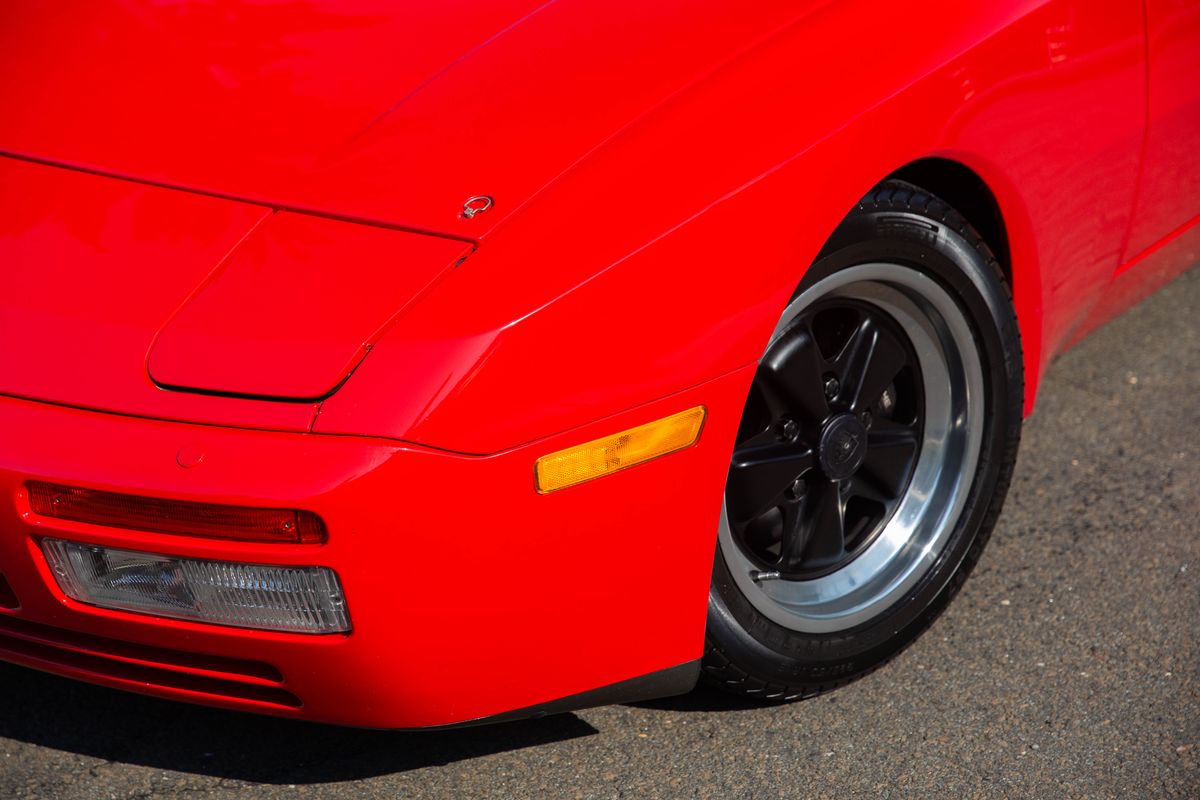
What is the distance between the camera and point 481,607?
1.96 meters

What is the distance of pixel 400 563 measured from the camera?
1.88 metres

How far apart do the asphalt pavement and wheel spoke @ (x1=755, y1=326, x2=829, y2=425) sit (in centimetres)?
55

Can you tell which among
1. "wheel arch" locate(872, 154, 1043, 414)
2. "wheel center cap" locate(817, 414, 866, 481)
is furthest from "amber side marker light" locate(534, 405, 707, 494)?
"wheel arch" locate(872, 154, 1043, 414)

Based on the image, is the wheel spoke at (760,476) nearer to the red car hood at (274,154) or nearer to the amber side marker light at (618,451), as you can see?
the amber side marker light at (618,451)

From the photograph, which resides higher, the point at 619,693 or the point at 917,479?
the point at 619,693

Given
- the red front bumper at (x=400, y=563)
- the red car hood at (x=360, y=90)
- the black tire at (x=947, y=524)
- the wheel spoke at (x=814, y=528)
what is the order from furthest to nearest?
the wheel spoke at (x=814, y=528) < the black tire at (x=947, y=524) < the red car hood at (x=360, y=90) < the red front bumper at (x=400, y=563)

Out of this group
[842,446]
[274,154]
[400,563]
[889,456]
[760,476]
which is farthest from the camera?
[889,456]

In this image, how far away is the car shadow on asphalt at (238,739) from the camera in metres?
2.42

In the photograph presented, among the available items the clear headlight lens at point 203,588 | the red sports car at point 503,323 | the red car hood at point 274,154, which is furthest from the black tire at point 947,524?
the clear headlight lens at point 203,588

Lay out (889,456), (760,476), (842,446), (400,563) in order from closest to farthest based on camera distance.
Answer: (400,563)
(760,476)
(842,446)
(889,456)

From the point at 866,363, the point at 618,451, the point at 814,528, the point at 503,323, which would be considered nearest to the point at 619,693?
the point at 618,451

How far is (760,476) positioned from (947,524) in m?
0.47

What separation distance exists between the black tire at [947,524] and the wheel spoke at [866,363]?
0.44 feet

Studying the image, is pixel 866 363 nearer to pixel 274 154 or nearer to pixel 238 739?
pixel 274 154
